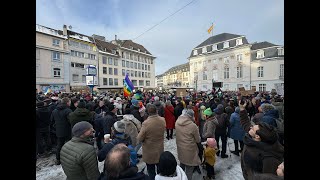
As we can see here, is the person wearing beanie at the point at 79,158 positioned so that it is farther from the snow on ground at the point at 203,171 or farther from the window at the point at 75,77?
the window at the point at 75,77

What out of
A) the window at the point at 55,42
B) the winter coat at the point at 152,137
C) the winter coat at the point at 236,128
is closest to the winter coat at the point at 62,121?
the winter coat at the point at 152,137

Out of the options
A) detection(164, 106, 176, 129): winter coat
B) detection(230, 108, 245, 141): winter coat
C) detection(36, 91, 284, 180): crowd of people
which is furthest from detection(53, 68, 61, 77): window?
detection(230, 108, 245, 141): winter coat

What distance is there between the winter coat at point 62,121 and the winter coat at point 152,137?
9.12ft

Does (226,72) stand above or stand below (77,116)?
above

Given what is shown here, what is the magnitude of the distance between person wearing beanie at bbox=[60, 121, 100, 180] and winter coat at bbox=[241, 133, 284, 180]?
226cm

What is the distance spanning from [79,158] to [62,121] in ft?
10.7

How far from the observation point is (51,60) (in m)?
31.1

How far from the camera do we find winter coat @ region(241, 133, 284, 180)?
2188 mm

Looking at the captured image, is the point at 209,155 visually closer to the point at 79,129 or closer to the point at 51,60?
the point at 79,129

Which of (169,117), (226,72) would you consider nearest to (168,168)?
(169,117)

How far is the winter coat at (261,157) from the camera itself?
2188mm

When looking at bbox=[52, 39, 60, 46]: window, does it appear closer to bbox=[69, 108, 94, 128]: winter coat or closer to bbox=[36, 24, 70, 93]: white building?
bbox=[36, 24, 70, 93]: white building

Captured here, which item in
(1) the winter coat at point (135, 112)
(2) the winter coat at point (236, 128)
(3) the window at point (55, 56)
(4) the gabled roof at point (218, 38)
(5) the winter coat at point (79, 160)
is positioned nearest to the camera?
(5) the winter coat at point (79, 160)
